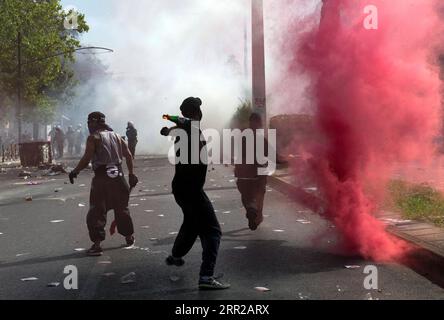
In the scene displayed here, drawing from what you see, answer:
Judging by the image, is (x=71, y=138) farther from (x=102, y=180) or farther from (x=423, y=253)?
(x=423, y=253)

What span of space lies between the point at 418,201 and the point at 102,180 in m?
5.18

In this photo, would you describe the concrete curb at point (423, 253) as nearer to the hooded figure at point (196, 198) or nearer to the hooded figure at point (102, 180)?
the hooded figure at point (196, 198)

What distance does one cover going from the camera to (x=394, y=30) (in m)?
6.89

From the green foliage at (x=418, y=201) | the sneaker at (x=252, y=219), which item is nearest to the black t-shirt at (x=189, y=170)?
the sneaker at (x=252, y=219)

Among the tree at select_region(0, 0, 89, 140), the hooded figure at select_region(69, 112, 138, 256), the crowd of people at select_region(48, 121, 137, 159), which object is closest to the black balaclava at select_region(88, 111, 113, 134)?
the hooded figure at select_region(69, 112, 138, 256)

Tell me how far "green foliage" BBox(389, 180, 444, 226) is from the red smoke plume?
1.35 meters

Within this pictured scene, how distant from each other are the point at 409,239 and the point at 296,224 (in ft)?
8.75

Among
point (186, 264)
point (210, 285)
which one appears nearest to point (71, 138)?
point (186, 264)

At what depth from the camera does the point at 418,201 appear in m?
9.66

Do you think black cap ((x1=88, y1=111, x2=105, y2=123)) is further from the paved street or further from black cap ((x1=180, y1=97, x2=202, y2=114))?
black cap ((x1=180, y1=97, x2=202, y2=114))

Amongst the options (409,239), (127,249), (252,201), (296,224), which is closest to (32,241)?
(127,249)

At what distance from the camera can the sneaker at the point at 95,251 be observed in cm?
703

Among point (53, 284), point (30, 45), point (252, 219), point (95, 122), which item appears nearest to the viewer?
point (53, 284)
